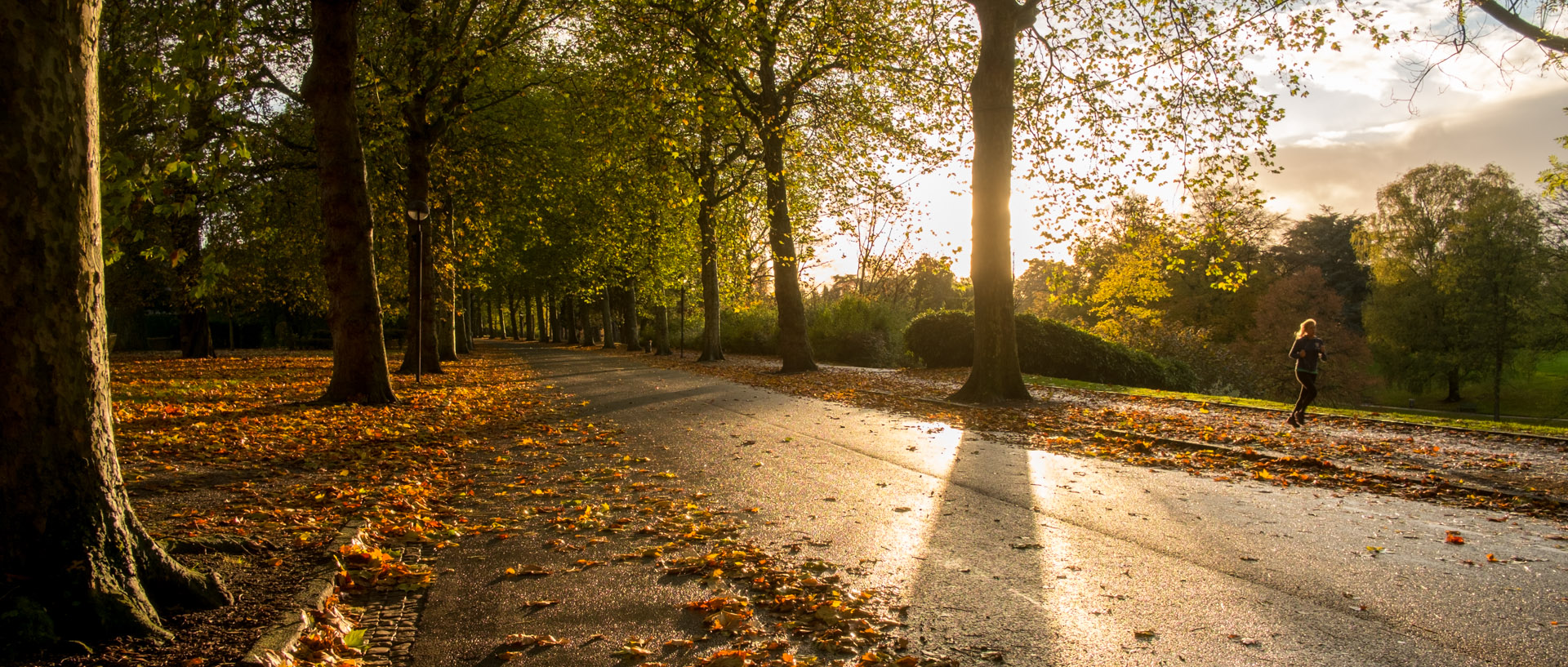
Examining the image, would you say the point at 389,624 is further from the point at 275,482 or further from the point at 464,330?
the point at 464,330

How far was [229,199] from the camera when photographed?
2033cm

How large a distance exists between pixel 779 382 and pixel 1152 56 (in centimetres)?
1015

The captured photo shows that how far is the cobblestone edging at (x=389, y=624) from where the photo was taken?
11.1 feet

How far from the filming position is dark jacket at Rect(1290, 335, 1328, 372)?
12137mm

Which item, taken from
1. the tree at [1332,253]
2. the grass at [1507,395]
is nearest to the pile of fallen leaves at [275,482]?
the grass at [1507,395]

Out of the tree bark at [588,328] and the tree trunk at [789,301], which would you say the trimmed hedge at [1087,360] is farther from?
the tree bark at [588,328]

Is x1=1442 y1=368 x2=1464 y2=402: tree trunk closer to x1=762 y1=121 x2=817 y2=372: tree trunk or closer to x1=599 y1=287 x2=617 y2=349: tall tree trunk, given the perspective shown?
x1=762 y1=121 x2=817 y2=372: tree trunk

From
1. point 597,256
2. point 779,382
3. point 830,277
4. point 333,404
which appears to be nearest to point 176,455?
point 333,404

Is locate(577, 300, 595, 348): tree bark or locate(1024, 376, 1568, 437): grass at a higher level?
locate(577, 300, 595, 348): tree bark

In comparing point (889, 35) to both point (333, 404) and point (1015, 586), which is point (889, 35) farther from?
point (1015, 586)

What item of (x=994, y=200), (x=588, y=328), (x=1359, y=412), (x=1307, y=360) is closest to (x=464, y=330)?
(x=588, y=328)

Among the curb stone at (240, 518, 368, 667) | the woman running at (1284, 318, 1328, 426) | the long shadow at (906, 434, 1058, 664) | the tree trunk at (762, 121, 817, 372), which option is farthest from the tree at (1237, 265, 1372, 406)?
the curb stone at (240, 518, 368, 667)

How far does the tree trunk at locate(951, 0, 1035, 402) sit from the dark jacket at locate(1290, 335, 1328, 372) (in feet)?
13.5

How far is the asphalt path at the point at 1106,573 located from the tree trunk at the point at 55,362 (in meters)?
1.23
